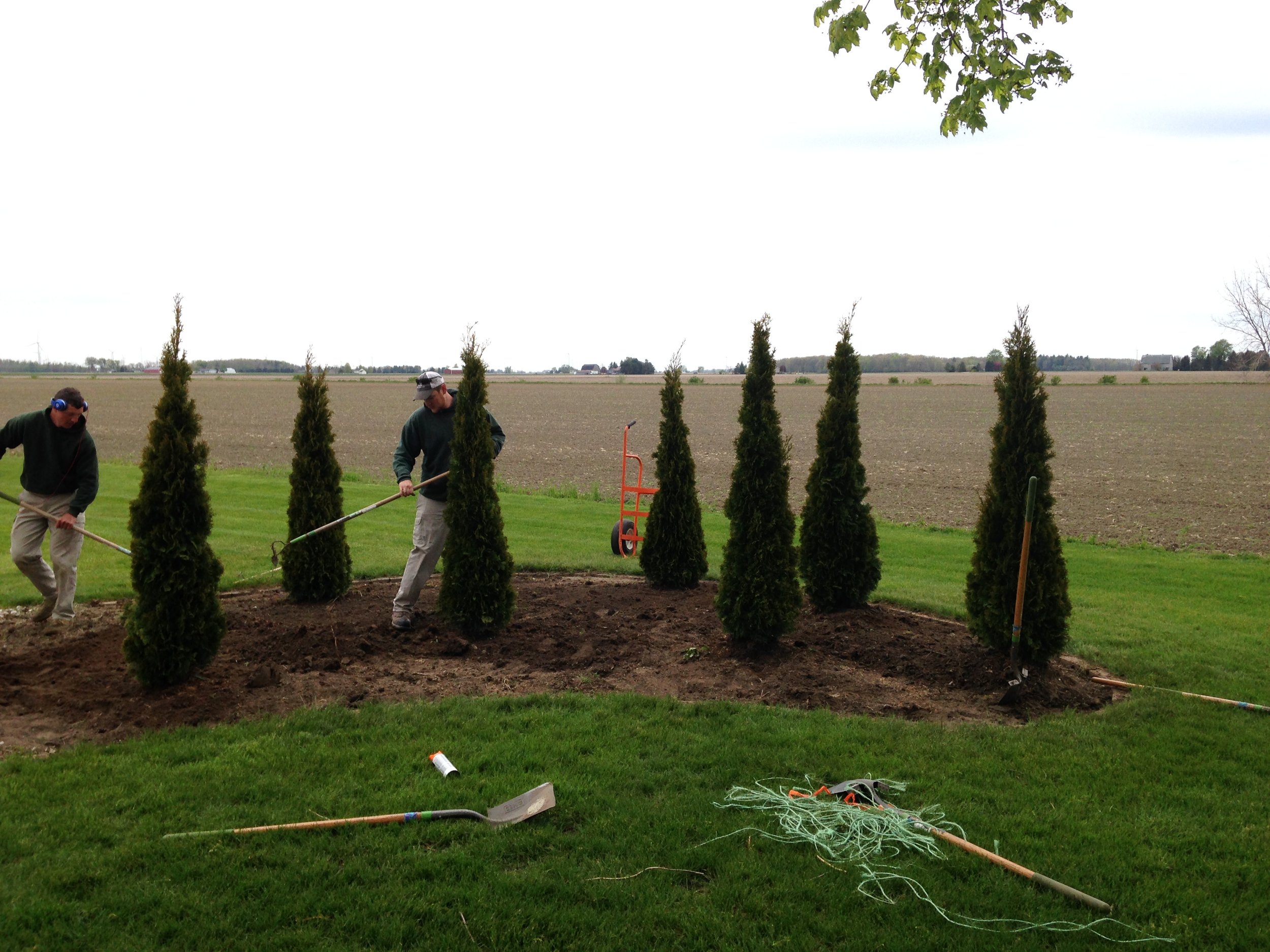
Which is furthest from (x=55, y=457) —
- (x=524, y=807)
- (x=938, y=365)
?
(x=938, y=365)

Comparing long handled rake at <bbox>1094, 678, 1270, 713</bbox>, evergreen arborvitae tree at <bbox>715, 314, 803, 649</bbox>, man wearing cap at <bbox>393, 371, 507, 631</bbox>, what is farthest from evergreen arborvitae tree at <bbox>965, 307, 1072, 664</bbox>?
man wearing cap at <bbox>393, 371, 507, 631</bbox>

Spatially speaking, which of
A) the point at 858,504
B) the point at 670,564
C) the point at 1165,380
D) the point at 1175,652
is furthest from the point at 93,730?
the point at 1165,380

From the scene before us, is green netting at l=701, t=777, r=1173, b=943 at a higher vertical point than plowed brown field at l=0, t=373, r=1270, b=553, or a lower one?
lower

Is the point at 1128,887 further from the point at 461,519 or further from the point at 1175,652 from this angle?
the point at 461,519

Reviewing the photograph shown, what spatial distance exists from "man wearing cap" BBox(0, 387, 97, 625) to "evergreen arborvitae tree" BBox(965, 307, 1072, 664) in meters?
7.71

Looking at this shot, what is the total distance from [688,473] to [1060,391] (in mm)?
68631

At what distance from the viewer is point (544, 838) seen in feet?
14.2

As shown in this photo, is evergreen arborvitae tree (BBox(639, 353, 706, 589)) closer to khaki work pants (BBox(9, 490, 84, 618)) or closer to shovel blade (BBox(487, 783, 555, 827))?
shovel blade (BBox(487, 783, 555, 827))

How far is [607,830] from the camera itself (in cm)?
442

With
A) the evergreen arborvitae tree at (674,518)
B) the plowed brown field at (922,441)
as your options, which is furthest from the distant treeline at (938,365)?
the evergreen arborvitae tree at (674,518)

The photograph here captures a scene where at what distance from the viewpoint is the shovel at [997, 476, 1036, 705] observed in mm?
6324

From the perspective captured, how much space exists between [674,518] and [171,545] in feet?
17.3

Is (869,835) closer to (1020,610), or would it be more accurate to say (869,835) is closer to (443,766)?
(443,766)

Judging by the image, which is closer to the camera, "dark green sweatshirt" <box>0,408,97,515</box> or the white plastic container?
the white plastic container
